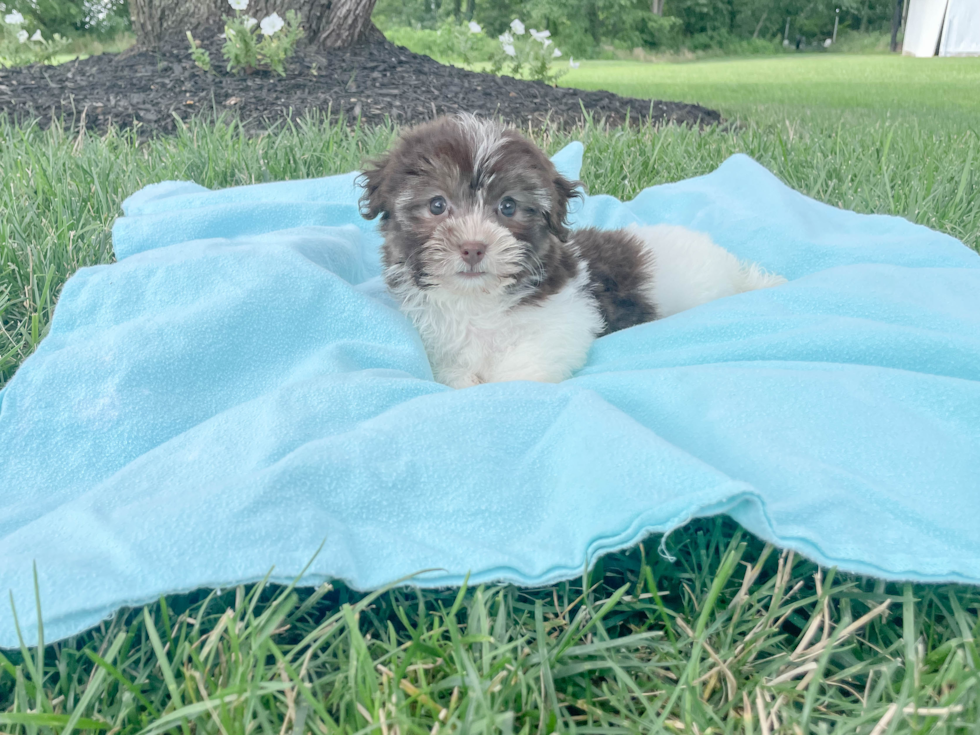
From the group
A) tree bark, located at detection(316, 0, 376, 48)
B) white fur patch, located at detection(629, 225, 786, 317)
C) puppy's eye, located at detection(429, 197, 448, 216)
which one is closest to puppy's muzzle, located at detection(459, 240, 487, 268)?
puppy's eye, located at detection(429, 197, 448, 216)

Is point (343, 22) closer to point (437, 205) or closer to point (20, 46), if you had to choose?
point (20, 46)

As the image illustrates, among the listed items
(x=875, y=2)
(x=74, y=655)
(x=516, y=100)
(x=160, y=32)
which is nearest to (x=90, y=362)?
(x=74, y=655)

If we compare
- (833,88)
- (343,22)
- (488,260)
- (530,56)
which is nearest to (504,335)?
(488,260)

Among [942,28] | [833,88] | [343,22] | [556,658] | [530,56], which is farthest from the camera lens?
[942,28]

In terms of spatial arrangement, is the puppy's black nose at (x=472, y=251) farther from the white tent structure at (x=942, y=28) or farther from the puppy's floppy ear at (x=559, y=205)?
the white tent structure at (x=942, y=28)

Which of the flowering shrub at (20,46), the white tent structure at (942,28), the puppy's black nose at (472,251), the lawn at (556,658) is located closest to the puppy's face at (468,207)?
the puppy's black nose at (472,251)

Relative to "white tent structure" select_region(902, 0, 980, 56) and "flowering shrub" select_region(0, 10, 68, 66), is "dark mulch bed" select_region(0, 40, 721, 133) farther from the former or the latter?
"white tent structure" select_region(902, 0, 980, 56)

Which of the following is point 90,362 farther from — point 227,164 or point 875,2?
point 875,2
